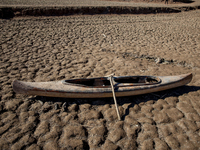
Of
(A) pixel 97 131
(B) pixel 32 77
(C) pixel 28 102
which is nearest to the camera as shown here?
(A) pixel 97 131

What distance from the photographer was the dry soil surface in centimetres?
208

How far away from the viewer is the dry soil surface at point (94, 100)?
2.08 metres

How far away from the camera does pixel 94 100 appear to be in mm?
2770

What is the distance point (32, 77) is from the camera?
3.43 metres

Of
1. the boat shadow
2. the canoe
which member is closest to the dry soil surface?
the boat shadow

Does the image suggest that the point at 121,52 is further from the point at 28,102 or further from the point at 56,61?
the point at 28,102

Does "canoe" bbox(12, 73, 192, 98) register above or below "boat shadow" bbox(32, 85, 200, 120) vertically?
above

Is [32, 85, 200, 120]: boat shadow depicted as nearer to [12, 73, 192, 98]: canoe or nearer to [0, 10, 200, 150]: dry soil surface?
[0, 10, 200, 150]: dry soil surface

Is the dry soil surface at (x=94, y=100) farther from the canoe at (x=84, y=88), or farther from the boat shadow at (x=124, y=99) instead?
the canoe at (x=84, y=88)

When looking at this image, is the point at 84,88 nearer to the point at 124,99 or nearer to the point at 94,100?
the point at 94,100

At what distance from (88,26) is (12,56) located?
4137 millimetres

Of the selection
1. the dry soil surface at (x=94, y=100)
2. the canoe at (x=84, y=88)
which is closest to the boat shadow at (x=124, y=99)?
the dry soil surface at (x=94, y=100)

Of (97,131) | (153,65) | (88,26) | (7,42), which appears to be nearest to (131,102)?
(97,131)

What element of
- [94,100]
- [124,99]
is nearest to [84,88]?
[94,100]
